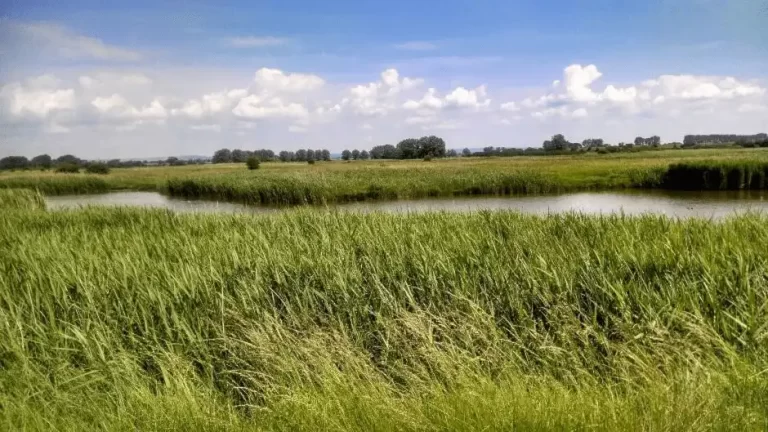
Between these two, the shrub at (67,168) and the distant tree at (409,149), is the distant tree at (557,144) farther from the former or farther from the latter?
the shrub at (67,168)

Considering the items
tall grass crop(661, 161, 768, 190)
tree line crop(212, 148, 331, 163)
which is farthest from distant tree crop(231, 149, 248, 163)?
tall grass crop(661, 161, 768, 190)

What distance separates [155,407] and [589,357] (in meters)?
3.43

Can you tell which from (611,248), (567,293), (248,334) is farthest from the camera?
(611,248)

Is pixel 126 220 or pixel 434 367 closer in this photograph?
pixel 434 367

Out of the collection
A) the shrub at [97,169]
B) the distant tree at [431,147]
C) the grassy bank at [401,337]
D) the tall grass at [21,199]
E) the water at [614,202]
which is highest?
the distant tree at [431,147]

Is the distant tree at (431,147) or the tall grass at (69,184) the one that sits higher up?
the distant tree at (431,147)

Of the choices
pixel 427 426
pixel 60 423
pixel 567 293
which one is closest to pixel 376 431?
pixel 427 426

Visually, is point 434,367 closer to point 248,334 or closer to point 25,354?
point 248,334

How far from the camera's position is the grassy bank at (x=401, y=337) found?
3283 millimetres

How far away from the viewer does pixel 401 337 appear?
470cm

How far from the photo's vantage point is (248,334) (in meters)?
4.73

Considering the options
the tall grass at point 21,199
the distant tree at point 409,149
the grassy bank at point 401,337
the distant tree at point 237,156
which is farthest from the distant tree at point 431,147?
the grassy bank at point 401,337

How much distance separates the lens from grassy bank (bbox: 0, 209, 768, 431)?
3283 mm

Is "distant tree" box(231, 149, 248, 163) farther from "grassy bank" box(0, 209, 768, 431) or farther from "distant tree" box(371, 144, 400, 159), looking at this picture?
"grassy bank" box(0, 209, 768, 431)
